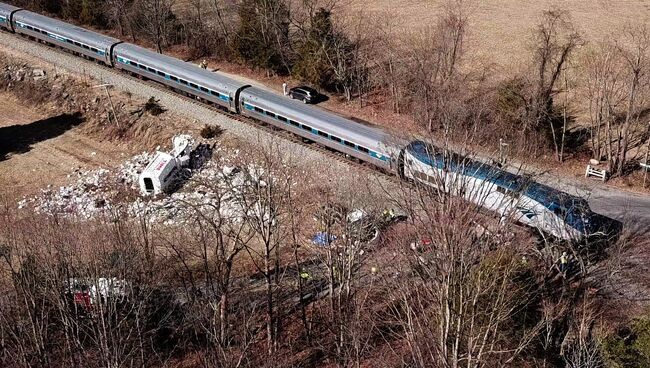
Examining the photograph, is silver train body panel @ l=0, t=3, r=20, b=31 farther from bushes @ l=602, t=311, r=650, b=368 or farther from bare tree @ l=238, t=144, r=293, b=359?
bushes @ l=602, t=311, r=650, b=368

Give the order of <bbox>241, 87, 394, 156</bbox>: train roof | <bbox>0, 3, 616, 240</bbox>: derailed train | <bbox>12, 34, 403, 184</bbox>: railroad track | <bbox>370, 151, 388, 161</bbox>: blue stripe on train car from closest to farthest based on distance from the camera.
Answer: <bbox>0, 3, 616, 240</bbox>: derailed train → <bbox>370, 151, 388, 161</bbox>: blue stripe on train car → <bbox>241, 87, 394, 156</bbox>: train roof → <bbox>12, 34, 403, 184</bbox>: railroad track

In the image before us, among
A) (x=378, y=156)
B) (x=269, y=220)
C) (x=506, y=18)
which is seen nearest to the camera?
(x=269, y=220)

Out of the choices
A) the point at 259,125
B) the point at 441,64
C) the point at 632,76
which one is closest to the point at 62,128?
the point at 259,125

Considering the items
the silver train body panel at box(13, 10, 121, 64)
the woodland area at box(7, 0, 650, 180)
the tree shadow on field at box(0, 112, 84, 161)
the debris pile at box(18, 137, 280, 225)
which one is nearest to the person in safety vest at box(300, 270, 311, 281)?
the debris pile at box(18, 137, 280, 225)

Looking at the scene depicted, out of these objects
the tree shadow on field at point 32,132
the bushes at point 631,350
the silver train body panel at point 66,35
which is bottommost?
the tree shadow on field at point 32,132

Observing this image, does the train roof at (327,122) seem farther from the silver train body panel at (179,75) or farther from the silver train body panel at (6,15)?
the silver train body panel at (6,15)

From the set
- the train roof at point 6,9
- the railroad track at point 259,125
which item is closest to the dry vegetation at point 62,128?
the railroad track at point 259,125

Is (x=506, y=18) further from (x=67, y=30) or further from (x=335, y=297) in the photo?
(x=335, y=297)
